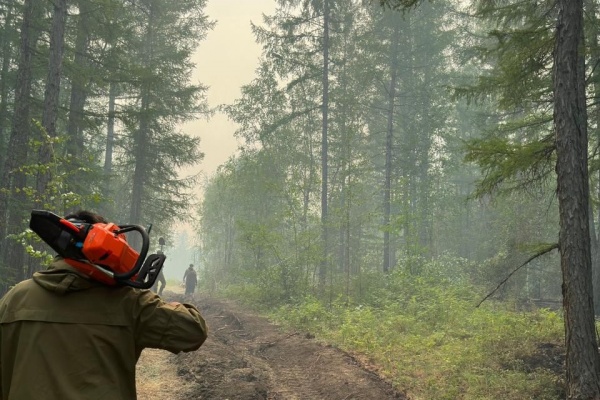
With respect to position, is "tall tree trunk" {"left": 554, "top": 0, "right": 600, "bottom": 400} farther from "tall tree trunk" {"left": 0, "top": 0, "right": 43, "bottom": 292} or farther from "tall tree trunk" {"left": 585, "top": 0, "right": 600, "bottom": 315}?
"tall tree trunk" {"left": 0, "top": 0, "right": 43, "bottom": 292}

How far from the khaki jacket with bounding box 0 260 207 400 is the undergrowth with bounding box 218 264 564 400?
20.0ft

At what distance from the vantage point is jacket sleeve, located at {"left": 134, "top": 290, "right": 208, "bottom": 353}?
Result: 2342 millimetres

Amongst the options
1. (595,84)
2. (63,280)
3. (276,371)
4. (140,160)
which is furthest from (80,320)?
(140,160)

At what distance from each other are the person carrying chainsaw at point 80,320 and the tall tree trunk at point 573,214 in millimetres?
6033

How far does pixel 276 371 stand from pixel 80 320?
25.0ft

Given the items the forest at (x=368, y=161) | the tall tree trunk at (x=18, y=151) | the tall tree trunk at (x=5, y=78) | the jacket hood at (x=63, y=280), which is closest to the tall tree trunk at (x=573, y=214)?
the forest at (x=368, y=161)

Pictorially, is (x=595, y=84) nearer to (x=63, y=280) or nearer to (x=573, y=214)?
(x=573, y=214)

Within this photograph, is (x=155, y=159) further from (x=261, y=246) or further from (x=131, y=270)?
(x=131, y=270)

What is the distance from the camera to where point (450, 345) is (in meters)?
9.53

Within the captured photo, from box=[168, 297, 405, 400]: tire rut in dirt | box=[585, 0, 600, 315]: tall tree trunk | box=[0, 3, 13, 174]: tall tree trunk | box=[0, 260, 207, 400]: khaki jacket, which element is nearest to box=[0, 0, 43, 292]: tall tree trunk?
box=[0, 3, 13, 174]: tall tree trunk

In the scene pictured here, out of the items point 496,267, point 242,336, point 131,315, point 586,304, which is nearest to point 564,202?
point 586,304

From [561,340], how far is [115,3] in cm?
1429

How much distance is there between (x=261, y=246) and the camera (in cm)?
1931

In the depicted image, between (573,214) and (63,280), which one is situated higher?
(573,214)
